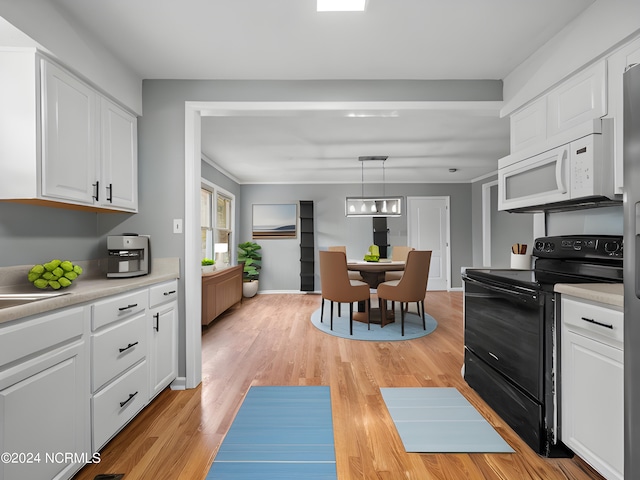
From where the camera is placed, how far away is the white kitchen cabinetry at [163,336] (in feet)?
6.89

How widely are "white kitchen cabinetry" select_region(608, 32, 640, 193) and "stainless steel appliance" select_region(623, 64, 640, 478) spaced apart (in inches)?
22.9

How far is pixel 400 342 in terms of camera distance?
3.54 m

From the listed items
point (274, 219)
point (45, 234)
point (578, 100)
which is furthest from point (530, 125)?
point (274, 219)

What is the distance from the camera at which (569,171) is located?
5.77 feet

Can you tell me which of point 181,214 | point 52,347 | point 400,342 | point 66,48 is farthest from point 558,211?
point 66,48

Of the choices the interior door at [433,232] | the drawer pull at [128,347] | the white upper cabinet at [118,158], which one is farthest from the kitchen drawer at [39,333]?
the interior door at [433,232]

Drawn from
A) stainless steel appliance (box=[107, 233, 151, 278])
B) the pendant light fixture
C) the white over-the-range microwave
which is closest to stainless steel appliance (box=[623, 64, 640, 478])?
the white over-the-range microwave

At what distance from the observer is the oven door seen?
65.1 inches

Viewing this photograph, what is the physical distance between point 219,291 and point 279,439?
2.94 m

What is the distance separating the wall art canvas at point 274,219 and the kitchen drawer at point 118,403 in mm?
4875

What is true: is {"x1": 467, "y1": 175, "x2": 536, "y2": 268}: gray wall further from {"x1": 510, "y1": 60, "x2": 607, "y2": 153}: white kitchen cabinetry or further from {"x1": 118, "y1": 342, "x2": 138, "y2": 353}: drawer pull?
{"x1": 118, "y1": 342, "x2": 138, "y2": 353}: drawer pull

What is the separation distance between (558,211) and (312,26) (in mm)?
2160

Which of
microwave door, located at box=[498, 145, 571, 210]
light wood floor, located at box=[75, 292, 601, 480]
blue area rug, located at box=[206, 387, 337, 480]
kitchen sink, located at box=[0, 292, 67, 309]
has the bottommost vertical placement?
light wood floor, located at box=[75, 292, 601, 480]

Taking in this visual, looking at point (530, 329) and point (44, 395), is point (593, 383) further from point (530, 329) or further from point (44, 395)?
point (44, 395)
